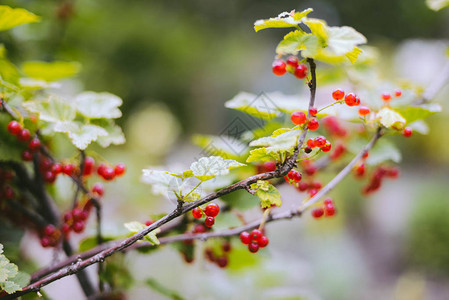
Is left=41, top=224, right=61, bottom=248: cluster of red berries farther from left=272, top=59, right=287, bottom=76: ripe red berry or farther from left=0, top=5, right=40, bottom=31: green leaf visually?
left=272, top=59, right=287, bottom=76: ripe red berry

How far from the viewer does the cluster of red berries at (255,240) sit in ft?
2.00

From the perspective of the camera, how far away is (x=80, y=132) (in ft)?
2.09

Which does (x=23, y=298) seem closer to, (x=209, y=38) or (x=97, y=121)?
(x=97, y=121)

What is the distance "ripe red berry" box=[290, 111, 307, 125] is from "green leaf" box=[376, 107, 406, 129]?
0.64ft

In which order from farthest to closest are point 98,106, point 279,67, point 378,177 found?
point 378,177 → point 98,106 → point 279,67

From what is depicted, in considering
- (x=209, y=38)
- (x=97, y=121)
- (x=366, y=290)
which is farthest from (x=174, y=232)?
(x=209, y=38)

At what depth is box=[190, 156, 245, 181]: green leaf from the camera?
48 centimetres

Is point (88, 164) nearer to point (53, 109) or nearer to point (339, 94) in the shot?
point (53, 109)

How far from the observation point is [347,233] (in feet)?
16.9

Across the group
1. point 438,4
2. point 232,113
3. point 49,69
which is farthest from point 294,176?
point 232,113

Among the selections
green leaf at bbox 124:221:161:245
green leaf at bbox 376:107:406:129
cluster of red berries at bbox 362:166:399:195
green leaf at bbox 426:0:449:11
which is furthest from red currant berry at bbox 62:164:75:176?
green leaf at bbox 426:0:449:11

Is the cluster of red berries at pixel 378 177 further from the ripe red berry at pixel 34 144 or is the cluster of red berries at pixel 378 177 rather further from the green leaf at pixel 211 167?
the ripe red berry at pixel 34 144

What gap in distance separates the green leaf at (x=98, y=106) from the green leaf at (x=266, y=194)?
326 mm

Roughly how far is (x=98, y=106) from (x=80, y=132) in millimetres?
92
